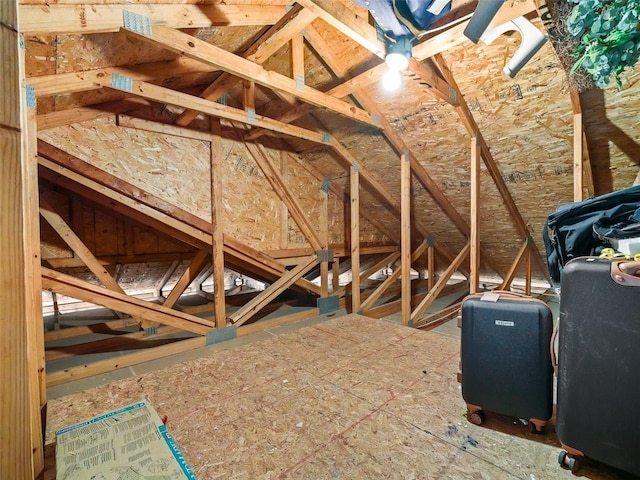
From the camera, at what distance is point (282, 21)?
2.07 metres

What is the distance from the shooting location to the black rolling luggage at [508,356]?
1297 millimetres

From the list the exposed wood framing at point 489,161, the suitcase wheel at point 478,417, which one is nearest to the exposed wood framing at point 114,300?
the suitcase wheel at point 478,417

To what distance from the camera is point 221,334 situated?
122 inches

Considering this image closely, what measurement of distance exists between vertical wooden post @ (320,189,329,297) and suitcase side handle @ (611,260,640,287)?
322cm

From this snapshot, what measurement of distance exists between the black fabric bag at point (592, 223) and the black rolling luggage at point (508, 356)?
0.89 feet

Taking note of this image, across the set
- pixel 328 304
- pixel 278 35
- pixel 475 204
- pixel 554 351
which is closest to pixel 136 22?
pixel 278 35

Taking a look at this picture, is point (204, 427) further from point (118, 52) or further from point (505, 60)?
point (505, 60)

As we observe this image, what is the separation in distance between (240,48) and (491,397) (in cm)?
280

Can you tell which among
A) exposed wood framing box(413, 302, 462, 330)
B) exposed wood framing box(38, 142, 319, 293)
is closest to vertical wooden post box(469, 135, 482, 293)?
exposed wood framing box(413, 302, 462, 330)

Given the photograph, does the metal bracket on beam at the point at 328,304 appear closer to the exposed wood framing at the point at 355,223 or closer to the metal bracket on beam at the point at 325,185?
the exposed wood framing at the point at 355,223

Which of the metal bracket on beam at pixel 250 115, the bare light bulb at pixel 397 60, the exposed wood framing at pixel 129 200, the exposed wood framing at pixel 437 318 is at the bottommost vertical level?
the exposed wood framing at pixel 437 318

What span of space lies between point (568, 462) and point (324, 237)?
128 inches

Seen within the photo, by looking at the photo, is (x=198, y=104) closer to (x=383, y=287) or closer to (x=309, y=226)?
(x=309, y=226)

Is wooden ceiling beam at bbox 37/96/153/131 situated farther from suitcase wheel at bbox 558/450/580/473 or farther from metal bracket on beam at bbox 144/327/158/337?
suitcase wheel at bbox 558/450/580/473
